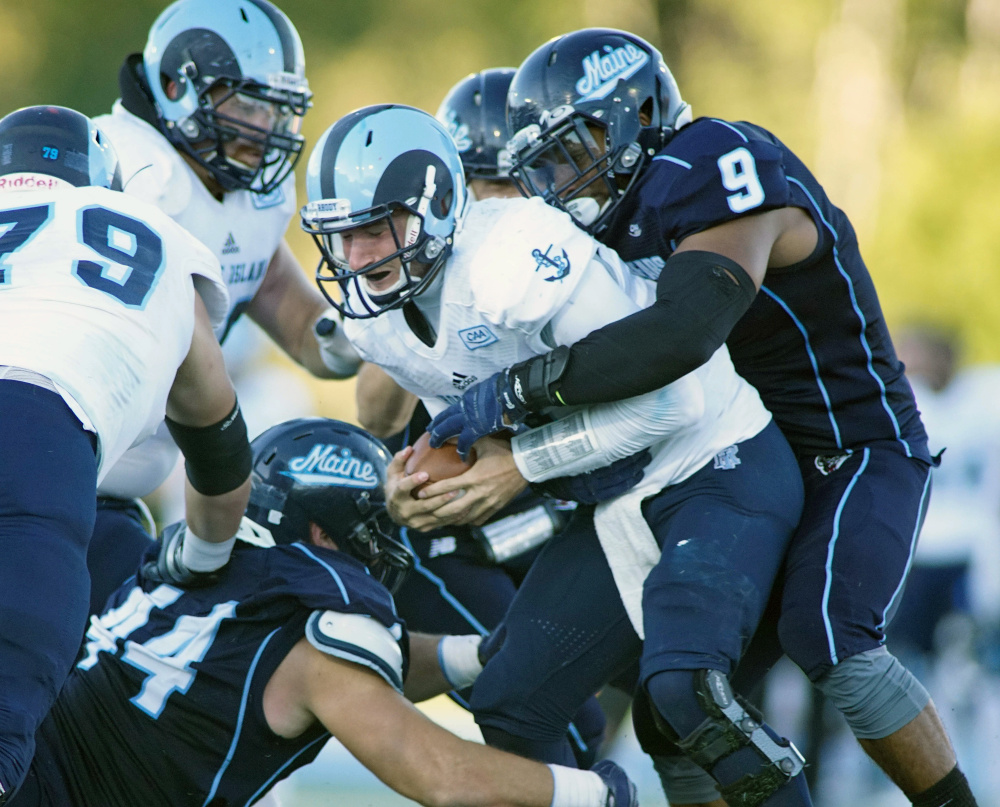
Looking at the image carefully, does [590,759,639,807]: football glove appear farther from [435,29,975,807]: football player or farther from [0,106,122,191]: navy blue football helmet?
[0,106,122,191]: navy blue football helmet

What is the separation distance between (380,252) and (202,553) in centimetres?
78

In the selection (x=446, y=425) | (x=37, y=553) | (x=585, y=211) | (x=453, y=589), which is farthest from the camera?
(x=453, y=589)

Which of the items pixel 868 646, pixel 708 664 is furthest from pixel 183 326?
pixel 868 646

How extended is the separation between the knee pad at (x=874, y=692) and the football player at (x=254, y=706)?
53cm

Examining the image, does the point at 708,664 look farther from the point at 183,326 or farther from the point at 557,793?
the point at 183,326

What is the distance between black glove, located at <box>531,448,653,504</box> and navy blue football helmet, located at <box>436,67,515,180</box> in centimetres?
155

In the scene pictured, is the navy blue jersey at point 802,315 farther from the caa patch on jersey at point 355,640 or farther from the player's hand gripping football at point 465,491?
the caa patch on jersey at point 355,640

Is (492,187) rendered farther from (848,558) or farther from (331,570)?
(848,558)

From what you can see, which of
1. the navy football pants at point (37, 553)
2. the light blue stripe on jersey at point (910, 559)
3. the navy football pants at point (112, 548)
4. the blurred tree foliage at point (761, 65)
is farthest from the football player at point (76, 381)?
the blurred tree foliage at point (761, 65)

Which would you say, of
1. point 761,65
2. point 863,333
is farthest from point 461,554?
point 761,65

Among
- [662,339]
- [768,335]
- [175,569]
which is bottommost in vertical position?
[175,569]

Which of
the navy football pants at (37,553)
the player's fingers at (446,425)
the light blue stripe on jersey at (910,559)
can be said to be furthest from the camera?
Answer: the player's fingers at (446,425)

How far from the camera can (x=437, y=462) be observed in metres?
2.79

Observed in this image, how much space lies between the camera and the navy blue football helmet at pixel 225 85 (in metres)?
3.60
